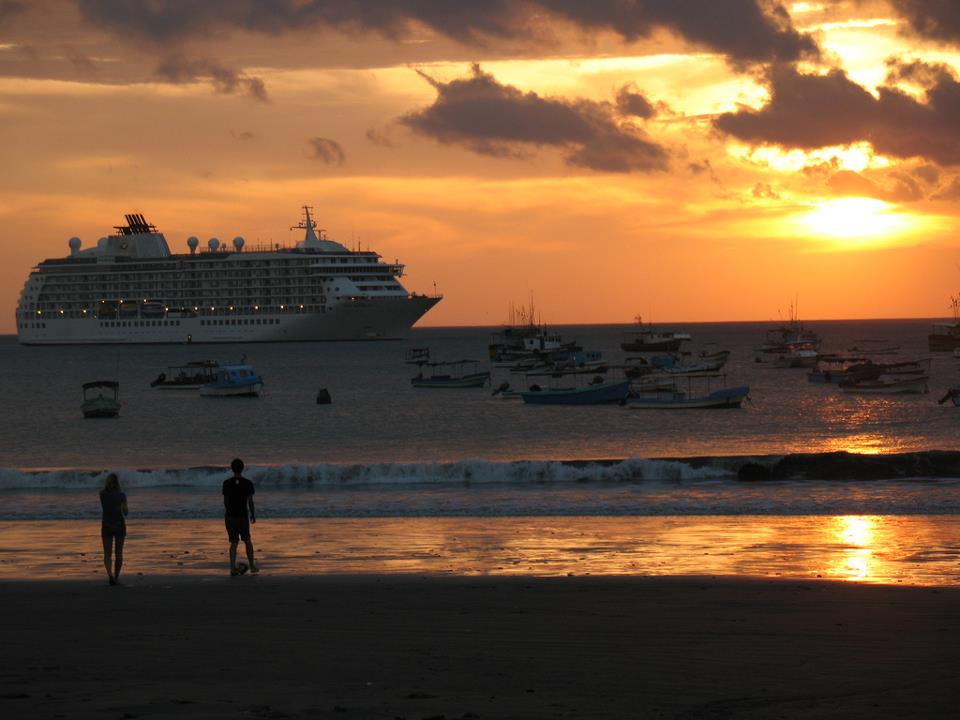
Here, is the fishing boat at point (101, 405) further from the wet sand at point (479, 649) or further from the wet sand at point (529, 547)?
the wet sand at point (479, 649)

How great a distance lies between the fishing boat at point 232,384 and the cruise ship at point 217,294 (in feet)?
293

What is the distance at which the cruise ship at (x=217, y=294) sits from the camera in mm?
168125

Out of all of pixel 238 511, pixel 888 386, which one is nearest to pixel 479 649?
pixel 238 511

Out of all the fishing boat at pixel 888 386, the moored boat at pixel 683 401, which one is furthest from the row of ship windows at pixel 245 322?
the moored boat at pixel 683 401

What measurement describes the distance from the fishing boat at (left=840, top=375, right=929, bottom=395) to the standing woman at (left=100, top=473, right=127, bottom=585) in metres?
65.6

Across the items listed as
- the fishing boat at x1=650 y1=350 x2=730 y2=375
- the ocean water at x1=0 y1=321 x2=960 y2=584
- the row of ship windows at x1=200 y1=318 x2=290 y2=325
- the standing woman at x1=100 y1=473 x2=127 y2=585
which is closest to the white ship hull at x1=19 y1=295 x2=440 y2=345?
the row of ship windows at x1=200 y1=318 x2=290 y2=325

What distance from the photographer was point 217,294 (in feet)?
568

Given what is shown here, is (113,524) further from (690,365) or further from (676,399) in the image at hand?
(690,365)

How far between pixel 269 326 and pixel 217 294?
8.29m

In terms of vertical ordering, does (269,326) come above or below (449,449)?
above

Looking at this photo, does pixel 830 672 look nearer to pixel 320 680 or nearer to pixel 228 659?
pixel 320 680

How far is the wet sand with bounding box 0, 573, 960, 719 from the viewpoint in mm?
9203

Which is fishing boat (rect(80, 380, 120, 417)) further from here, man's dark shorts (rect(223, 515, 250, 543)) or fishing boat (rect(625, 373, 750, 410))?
man's dark shorts (rect(223, 515, 250, 543))

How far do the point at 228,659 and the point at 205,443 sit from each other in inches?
1529
